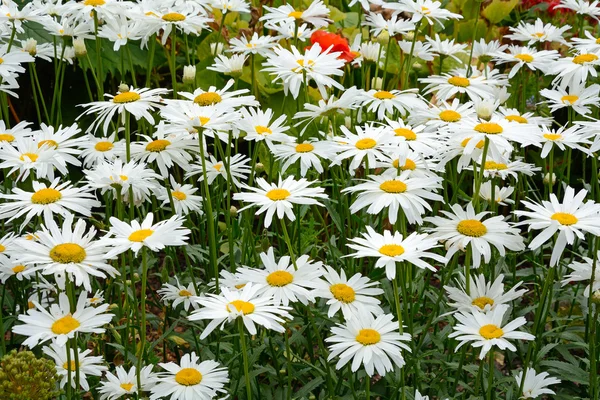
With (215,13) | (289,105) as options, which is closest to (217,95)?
(289,105)

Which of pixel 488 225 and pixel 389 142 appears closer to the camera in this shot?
pixel 488 225

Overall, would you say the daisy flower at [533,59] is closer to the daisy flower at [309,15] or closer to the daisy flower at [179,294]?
the daisy flower at [309,15]

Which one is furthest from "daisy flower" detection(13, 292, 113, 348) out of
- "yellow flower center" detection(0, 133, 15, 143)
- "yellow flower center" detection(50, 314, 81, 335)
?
"yellow flower center" detection(0, 133, 15, 143)

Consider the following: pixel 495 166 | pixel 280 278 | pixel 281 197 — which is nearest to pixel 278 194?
pixel 281 197

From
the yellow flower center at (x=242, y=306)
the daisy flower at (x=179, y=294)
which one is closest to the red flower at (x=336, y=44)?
the daisy flower at (x=179, y=294)


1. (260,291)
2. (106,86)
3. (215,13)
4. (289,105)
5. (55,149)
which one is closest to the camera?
(260,291)

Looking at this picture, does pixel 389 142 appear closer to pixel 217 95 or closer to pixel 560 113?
pixel 217 95

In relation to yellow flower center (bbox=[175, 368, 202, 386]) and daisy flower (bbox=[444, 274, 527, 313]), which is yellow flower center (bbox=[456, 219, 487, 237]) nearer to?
daisy flower (bbox=[444, 274, 527, 313])
